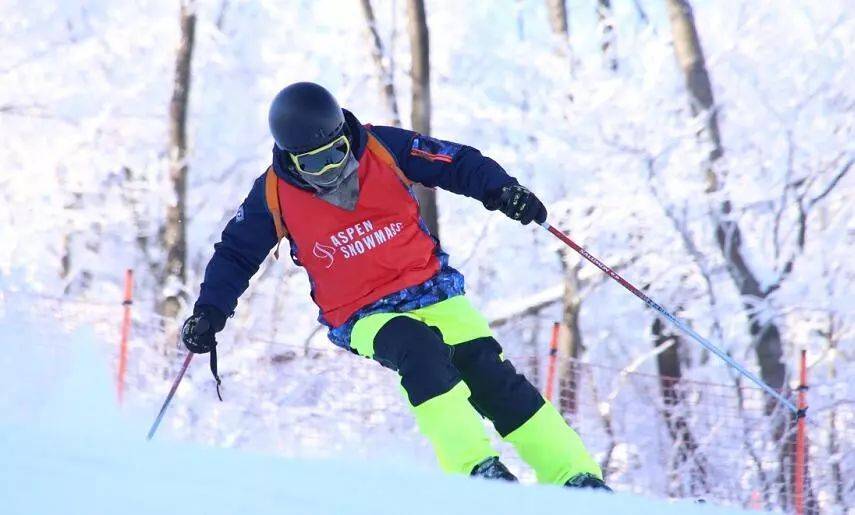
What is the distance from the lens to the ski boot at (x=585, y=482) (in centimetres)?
298

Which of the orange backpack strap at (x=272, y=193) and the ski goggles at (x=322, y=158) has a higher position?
the ski goggles at (x=322, y=158)

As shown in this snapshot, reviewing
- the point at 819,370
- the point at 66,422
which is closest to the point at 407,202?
the point at 66,422

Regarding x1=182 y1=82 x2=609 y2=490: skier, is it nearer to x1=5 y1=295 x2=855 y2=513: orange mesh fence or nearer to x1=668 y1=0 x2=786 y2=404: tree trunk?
x1=5 y1=295 x2=855 y2=513: orange mesh fence

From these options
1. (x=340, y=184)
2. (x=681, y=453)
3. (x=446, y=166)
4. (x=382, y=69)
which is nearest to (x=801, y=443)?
(x=681, y=453)

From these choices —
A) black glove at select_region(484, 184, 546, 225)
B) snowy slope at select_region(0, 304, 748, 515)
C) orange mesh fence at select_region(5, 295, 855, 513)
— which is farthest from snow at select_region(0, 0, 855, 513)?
snowy slope at select_region(0, 304, 748, 515)

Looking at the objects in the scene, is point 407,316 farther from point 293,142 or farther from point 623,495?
point 623,495

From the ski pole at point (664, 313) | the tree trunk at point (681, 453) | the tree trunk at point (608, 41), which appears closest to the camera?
the ski pole at point (664, 313)

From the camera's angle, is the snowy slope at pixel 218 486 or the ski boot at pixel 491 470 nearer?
the snowy slope at pixel 218 486

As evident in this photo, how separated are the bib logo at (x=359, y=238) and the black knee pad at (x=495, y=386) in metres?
0.42

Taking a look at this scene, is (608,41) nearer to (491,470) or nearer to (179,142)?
(179,142)

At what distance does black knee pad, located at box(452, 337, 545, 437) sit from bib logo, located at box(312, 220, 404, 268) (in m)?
0.42

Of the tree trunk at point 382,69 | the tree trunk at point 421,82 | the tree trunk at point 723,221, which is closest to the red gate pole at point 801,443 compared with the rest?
the tree trunk at point 723,221

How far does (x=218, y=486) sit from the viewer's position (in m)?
1.84

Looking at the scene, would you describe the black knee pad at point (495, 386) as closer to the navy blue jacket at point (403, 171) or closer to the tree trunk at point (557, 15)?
the navy blue jacket at point (403, 171)
